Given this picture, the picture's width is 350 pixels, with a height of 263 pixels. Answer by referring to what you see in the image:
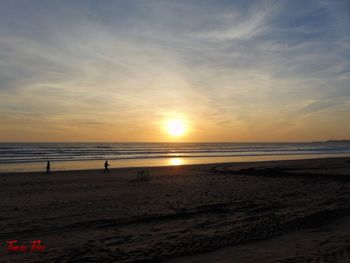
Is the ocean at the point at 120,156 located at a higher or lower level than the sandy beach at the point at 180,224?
higher

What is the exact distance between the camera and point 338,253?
23.1 ft

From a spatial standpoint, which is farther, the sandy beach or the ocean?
the ocean

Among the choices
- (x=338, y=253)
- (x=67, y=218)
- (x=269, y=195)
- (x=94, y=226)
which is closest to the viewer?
(x=338, y=253)

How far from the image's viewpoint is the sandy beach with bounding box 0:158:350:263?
24.1 ft

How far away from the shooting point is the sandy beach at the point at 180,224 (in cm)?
735

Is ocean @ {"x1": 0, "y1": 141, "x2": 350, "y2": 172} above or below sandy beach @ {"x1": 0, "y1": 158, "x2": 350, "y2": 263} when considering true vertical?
above

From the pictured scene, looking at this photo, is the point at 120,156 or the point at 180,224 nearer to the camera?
the point at 180,224

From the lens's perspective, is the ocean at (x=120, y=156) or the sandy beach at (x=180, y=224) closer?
the sandy beach at (x=180, y=224)

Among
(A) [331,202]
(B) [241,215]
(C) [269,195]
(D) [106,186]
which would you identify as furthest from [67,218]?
(A) [331,202]

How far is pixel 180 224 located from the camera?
999cm

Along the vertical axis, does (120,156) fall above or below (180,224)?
above

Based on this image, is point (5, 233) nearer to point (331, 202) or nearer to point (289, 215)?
point (289, 215)

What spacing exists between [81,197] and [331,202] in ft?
40.0

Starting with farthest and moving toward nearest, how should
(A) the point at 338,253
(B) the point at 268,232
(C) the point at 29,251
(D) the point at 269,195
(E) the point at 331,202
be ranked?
(D) the point at 269,195, (E) the point at 331,202, (B) the point at 268,232, (C) the point at 29,251, (A) the point at 338,253
